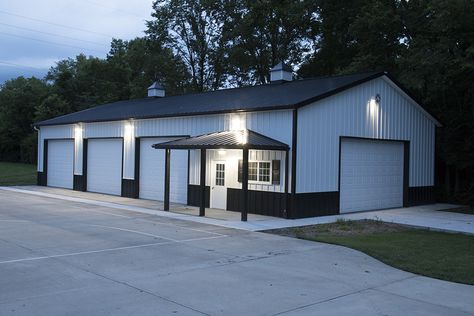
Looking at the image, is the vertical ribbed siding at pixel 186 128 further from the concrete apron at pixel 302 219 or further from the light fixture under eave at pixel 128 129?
the concrete apron at pixel 302 219

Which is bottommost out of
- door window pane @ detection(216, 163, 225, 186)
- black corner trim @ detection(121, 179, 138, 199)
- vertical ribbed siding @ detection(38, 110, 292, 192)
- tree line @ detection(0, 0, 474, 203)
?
black corner trim @ detection(121, 179, 138, 199)

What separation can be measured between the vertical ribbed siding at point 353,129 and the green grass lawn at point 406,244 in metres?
2.06

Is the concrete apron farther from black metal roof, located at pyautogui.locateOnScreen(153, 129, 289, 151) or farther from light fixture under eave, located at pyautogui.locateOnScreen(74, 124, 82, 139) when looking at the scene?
light fixture under eave, located at pyautogui.locateOnScreen(74, 124, 82, 139)

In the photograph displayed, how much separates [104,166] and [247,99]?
8.81m

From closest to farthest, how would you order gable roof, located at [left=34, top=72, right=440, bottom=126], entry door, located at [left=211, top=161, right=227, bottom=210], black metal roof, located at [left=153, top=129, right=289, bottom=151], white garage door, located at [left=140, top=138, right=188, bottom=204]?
black metal roof, located at [left=153, top=129, right=289, bottom=151]
gable roof, located at [left=34, top=72, right=440, bottom=126]
entry door, located at [left=211, top=161, right=227, bottom=210]
white garage door, located at [left=140, top=138, right=188, bottom=204]

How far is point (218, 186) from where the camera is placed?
58.5 feet

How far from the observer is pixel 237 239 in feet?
38.3

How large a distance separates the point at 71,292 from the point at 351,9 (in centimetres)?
2755

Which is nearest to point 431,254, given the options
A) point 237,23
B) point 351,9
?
point 351,9

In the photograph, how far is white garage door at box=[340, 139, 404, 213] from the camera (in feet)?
57.2

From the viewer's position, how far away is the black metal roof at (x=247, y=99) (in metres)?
16.3

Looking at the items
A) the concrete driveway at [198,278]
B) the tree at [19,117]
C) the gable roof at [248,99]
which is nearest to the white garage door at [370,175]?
the gable roof at [248,99]

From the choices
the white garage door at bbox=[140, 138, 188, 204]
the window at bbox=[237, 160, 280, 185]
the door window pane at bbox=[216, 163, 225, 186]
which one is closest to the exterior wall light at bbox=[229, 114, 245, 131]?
the window at bbox=[237, 160, 280, 185]

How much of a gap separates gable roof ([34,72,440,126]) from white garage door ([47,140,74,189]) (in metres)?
2.26
